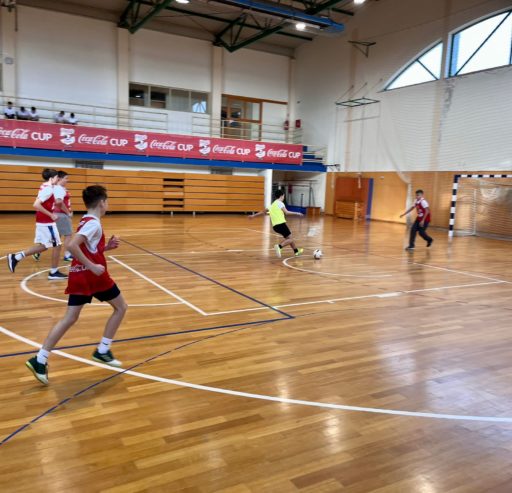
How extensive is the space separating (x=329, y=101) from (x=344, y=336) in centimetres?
2061

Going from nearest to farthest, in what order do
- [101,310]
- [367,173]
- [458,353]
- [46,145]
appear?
[458,353]
[101,310]
[46,145]
[367,173]

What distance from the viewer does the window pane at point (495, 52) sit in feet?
49.3

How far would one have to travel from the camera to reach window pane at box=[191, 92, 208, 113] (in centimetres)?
2277

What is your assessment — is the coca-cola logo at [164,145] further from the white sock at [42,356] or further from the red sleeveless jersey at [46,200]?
the white sock at [42,356]

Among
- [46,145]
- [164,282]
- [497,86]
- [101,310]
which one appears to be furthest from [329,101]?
[101,310]

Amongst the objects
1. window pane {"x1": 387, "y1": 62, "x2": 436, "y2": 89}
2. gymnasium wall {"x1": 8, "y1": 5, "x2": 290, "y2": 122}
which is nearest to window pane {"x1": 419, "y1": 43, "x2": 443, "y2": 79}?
window pane {"x1": 387, "y1": 62, "x2": 436, "y2": 89}

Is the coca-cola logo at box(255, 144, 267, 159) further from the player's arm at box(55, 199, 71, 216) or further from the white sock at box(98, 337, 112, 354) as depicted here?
the white sock at box(98, 337, 112, 354)

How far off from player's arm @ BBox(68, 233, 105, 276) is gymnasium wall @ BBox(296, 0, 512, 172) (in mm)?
15709

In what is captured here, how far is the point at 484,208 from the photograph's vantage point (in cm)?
1577

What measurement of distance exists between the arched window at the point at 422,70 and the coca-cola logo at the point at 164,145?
32.9 ft

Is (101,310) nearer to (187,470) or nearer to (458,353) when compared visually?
(187,470)

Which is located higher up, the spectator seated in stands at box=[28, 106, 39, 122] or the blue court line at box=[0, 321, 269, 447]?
the spectator seated in stands at box=[28, 106, 39, 122]

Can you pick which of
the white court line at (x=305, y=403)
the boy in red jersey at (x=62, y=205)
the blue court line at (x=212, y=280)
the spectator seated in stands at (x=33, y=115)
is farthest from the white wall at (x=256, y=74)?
the white court line at (x=305, y=403)

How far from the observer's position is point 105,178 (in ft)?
63.4
